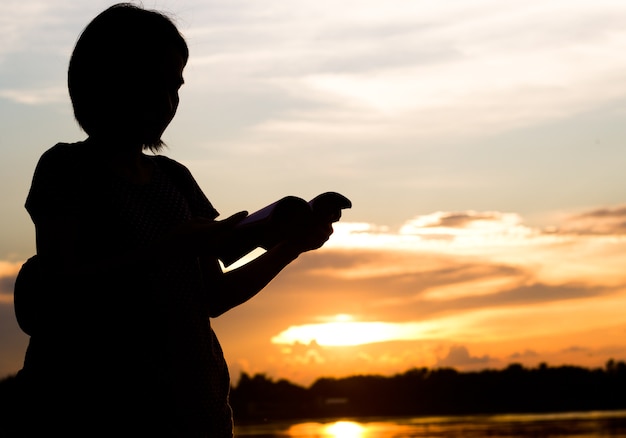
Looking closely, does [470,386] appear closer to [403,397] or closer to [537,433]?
[403,397]

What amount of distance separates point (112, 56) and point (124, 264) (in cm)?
51

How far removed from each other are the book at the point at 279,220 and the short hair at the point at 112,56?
35 cm

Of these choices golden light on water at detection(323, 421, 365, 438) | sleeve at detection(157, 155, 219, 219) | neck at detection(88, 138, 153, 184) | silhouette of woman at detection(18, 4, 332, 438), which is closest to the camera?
silhouette of woman at detection(18, 4, 332, 438)

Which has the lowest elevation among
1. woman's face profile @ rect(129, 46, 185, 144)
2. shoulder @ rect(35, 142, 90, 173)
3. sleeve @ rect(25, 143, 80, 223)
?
sleeve @ rect(25, 143, 80, 223)

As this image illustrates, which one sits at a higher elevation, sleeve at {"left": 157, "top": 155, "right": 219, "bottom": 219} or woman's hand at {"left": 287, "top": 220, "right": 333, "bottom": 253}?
sleeve at {"left": 157, "top": 155, "right": 219, "bottom": 219}

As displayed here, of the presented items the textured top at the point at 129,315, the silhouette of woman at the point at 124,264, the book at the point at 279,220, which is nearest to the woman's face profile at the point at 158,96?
the silhouette of woman at the point at 124,264

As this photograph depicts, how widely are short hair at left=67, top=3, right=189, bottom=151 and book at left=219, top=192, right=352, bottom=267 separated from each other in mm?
355

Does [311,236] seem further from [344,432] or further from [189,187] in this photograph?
[344,432]

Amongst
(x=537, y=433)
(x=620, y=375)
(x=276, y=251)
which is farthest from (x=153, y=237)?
(x=620, y=375)

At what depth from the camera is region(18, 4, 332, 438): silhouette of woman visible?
189 cm

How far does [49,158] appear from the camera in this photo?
2039 mm

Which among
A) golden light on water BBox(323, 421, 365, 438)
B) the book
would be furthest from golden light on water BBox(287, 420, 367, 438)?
the book

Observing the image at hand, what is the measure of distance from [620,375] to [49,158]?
57335mm

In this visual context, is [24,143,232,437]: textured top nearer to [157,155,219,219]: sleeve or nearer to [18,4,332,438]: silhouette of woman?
[18,4,332,438]: silhouette of woman
